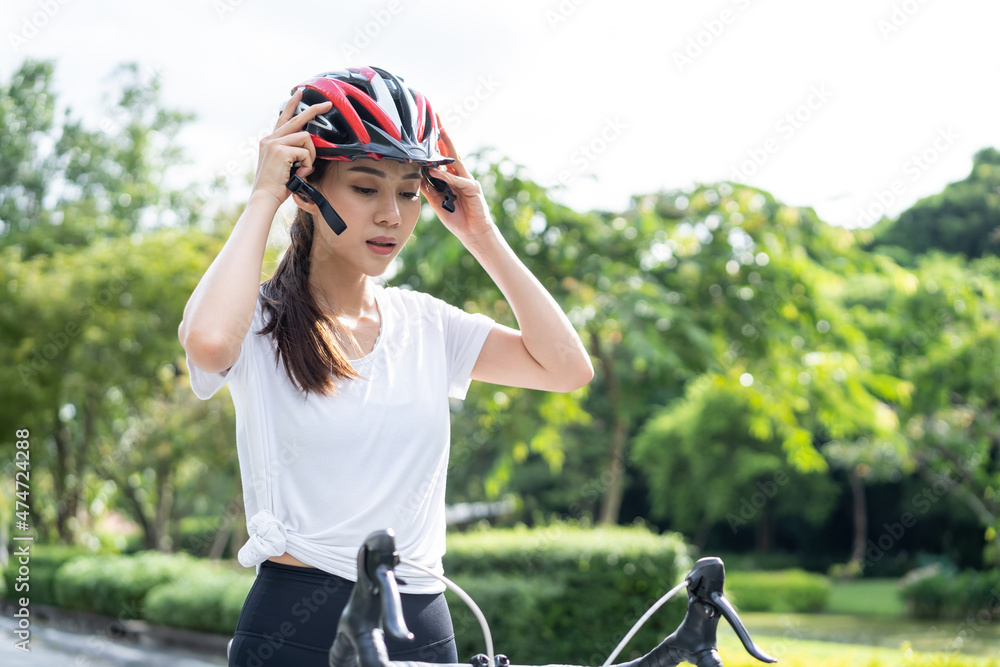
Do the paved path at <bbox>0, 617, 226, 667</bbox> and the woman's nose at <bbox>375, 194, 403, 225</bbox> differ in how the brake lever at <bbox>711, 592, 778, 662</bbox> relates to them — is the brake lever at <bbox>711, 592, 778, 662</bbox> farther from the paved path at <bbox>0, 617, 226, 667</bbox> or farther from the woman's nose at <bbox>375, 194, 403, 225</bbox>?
the paved path at <bbox>0, 617, 226, 667</bbox>

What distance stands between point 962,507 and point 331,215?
27.1 m

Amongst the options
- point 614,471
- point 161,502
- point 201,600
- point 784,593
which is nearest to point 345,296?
point 614,471

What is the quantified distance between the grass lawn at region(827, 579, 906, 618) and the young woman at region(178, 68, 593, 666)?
67.3 feet

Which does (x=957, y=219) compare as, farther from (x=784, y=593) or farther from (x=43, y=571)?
(x=43, y=571)

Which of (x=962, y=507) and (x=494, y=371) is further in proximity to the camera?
(x=962, y=507)

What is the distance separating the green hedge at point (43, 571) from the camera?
632 inches

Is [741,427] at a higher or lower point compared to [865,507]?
higher

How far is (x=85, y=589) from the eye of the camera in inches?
577

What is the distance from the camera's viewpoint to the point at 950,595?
1866 cm

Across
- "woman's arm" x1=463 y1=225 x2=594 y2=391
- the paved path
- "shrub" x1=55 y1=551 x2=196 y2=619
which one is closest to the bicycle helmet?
"woman's arm" x1=463 y1=225 x2=594 y2=391

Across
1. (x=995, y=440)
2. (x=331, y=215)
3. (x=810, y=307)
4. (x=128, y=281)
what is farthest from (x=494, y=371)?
(x=995, y=440)

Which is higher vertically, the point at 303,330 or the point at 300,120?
the point at 300,120

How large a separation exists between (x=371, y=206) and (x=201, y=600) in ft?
36.0

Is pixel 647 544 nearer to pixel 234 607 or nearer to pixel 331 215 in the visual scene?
pixel 234 607
